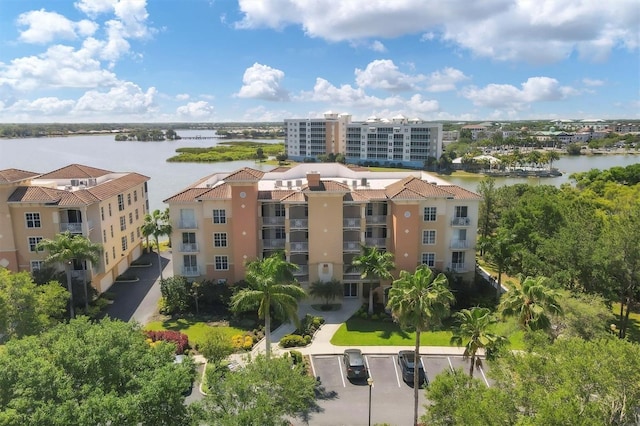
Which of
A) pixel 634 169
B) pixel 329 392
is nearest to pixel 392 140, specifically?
pixel 634 169

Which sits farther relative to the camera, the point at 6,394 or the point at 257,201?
the point at 257,201

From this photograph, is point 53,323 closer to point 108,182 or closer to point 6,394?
point 6,394

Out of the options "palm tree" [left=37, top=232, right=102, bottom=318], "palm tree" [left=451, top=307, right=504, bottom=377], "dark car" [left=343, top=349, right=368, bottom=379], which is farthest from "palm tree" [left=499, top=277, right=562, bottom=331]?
"palm tree" [left=37, top=232, right=102, bottom=318]

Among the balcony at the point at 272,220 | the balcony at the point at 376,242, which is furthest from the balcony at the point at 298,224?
the balcony at the point at 376,242

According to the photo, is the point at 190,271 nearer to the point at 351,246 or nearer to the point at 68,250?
the point at 68,250

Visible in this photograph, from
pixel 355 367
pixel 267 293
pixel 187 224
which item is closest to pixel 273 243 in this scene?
pixel 187 224
